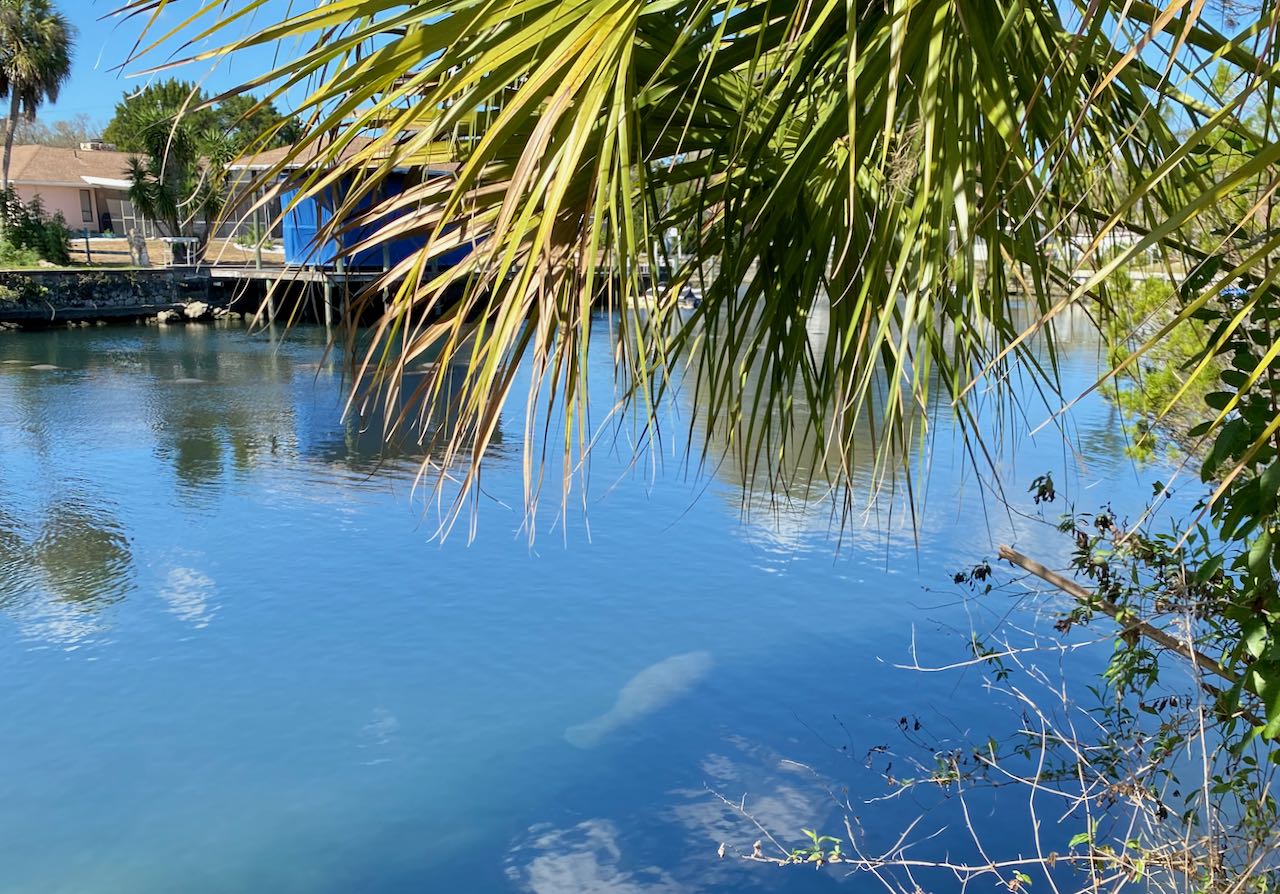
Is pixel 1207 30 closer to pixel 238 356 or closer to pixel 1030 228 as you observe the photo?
pixel 1030 228

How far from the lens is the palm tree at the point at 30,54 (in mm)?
35500

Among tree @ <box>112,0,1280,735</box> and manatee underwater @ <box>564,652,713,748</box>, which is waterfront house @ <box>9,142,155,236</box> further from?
tree @ <box>112,0,1280,735</box>

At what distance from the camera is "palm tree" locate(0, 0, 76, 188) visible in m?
35.5

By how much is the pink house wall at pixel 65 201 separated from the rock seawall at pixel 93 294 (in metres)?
16.4

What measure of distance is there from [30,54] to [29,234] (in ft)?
30.5

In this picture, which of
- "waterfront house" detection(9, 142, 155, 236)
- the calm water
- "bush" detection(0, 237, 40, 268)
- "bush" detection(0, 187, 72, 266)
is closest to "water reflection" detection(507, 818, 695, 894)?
the calm water

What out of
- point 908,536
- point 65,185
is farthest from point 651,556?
point 65,185

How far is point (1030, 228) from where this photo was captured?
5.57 ft

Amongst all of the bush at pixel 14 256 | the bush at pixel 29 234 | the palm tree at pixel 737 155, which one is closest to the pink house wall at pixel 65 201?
the bush at pixel 29 234

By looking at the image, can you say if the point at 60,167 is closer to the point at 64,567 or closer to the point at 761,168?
the point at 64,567

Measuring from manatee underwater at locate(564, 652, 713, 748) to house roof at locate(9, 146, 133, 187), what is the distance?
39117 mm

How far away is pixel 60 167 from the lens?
4209cm

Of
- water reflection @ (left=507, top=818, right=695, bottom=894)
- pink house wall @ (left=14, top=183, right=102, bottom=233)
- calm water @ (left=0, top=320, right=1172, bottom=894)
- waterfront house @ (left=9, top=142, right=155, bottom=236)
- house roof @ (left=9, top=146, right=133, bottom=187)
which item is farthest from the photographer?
pink house wall @ (left=14, top=183, right=102, bottom=233)

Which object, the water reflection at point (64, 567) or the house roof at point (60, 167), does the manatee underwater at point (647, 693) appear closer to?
the water reflection at point (64, 567)
